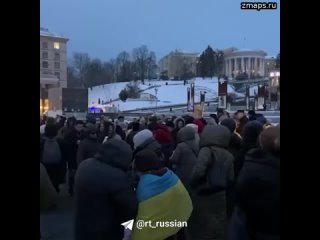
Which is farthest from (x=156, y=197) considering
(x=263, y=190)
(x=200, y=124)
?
(x=200, y=124)

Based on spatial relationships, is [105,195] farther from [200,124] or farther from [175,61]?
[175,61]

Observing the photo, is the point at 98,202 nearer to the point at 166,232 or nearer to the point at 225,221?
the point at 166,232

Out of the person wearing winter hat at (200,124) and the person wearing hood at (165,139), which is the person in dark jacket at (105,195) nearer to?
the person wearing hood at (165,139)

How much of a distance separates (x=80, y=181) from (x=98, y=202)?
0.61 feet

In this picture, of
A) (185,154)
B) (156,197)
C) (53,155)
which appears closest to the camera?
(156,197)

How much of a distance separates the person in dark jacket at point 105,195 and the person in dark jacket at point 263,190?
743 mm

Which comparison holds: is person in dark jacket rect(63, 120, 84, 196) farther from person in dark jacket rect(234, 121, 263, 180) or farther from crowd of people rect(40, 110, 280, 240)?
crowd of people rect(40, 110, 280, 240)

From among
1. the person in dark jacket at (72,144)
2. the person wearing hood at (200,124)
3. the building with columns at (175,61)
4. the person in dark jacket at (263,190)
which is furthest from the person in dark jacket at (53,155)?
the building with columns at (175,61)

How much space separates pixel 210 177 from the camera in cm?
423

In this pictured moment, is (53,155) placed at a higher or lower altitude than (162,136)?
lower

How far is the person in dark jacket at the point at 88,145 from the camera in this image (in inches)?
268

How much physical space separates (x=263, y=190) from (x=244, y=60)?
11352mm

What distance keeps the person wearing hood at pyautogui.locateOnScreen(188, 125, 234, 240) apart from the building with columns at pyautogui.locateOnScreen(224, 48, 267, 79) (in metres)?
1.90
